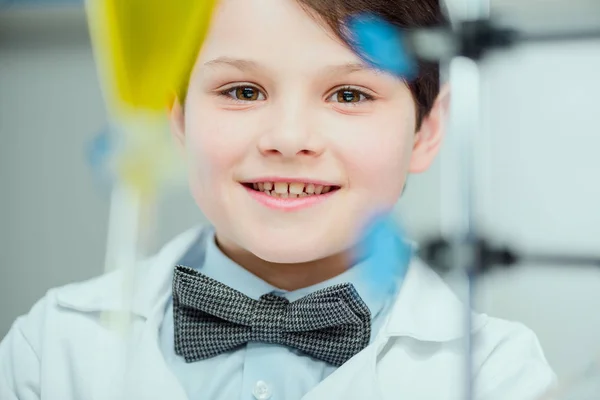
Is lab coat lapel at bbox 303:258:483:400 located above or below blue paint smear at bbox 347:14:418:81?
below

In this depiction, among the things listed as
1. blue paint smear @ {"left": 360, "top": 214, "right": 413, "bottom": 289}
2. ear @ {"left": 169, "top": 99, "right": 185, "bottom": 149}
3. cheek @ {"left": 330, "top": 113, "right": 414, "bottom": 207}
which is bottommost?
blue paint smear @ {"left": 360, "top": 214, "right": 413, "bottom": 289}

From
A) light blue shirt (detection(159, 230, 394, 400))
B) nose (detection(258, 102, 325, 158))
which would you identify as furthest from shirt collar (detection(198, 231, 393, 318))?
nose (detection(258, 102, 325, 158))

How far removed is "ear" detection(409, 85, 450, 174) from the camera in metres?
0.71

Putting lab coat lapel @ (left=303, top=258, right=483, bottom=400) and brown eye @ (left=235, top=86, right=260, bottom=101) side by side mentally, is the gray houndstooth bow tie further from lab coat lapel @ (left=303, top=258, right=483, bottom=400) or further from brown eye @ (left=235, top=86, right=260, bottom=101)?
brown eye @ (left=235, top=86, right=260, bottom=101)

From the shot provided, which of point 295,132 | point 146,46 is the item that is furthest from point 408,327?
point 146,46

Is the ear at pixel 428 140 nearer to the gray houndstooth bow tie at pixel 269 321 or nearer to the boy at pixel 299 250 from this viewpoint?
the boy at pixel 299 250

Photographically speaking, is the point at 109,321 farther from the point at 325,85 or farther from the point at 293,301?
the point at 325,85

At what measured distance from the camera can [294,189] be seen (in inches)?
27.4

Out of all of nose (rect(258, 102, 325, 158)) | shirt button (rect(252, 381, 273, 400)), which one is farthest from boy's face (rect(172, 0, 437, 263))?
shirt button (rect(252, 381, 273, 400))

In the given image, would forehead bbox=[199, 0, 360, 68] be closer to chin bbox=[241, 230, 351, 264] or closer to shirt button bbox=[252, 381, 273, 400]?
chin bbox=[241, 230, 351, 264]

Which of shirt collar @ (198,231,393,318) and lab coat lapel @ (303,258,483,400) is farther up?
shirt collar @ (198,231,393,318)

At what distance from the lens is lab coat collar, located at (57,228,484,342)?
0.70 m

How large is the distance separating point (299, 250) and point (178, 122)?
0.54ft

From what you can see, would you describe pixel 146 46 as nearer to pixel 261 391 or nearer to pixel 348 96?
pixel 348 96
